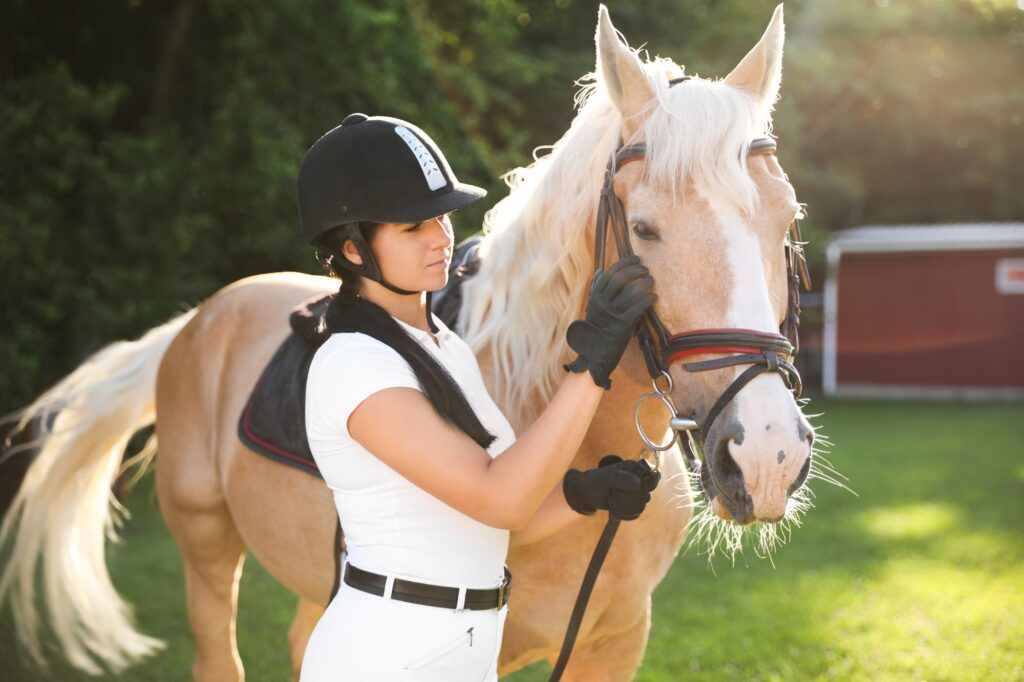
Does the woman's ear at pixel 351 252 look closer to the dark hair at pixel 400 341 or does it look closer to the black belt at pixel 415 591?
the dark hair at pixel 400 341

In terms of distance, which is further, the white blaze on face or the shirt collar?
the shirt collar

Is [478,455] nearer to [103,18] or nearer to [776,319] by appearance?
[776,319]

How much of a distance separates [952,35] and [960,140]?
3038 millimetres

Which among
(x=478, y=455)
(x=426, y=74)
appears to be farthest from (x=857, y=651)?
(x=426, y=74)

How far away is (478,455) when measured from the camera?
1.70m

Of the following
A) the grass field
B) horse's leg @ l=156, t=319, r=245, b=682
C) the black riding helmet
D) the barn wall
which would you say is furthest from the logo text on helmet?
the barn wall

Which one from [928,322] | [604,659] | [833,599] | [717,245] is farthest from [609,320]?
[928,322]

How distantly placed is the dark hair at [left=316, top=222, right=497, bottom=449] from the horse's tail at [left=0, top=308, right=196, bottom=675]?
2.45m

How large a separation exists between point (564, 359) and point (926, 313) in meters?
20.2

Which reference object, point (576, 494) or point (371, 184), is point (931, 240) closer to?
point (576, 494)

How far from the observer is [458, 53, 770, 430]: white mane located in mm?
1943

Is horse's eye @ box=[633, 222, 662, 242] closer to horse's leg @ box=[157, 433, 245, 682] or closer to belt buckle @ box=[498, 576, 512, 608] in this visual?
belt buckle @ box=[498, 576, 512, 608]

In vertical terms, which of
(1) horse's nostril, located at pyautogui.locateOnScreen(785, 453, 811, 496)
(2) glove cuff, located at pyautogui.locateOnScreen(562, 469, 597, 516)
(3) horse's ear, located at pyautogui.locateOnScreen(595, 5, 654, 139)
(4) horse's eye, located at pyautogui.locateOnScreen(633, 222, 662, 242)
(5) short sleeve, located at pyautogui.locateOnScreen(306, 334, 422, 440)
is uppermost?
(3) horse's ear, located at pyautogui.locateOnScreen(595, 5, 654, 139)

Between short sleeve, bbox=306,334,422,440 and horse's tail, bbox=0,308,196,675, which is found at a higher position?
short sleeve, bbox=306,334,422,440
